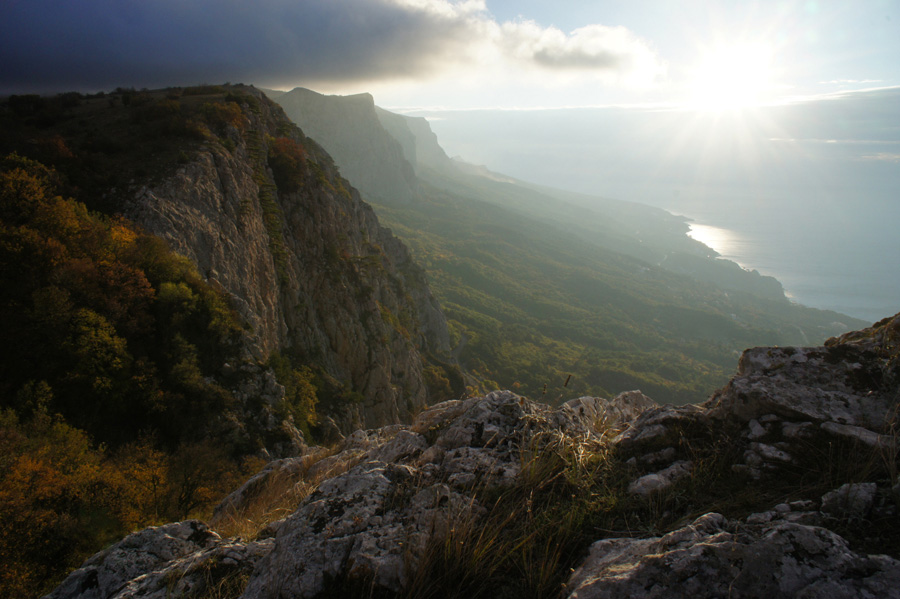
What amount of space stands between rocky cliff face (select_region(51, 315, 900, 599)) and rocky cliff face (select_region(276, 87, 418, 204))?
130 meters

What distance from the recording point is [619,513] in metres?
3.47

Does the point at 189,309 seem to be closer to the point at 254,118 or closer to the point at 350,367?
the point at 350,367

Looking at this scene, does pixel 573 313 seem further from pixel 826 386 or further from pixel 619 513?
pixel 619 513

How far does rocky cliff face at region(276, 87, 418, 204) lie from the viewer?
120 meters

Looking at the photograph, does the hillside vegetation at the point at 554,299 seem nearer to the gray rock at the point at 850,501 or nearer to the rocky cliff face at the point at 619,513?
the rocky cliff face at the point at 619,513

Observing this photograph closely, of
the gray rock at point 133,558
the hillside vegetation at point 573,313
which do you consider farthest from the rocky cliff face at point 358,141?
the gray rock at point 133,558

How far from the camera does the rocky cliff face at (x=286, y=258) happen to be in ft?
50.1

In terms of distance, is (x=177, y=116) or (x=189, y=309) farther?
(x=177, y=116)

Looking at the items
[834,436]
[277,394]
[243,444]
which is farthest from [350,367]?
[834,436]

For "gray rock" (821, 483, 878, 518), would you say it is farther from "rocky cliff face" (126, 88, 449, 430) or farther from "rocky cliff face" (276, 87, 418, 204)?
"rocky cliff face" (276, 87, 418, 204)

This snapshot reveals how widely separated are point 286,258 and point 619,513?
21157 millimetres

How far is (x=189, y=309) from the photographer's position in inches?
458

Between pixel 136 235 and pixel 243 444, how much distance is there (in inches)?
292

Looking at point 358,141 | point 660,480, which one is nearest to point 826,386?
point 660,480
